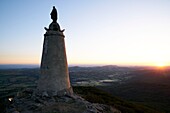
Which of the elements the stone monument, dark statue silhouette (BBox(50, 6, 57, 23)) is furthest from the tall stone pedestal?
dark statue silhouette (BBox(50, 6, 57, 23))

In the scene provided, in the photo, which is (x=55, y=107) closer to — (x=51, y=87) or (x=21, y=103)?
(x=51, y=87)

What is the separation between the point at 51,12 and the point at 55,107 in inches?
254

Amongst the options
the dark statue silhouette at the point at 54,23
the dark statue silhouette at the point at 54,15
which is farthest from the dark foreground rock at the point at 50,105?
the dark statue silhouette at the point at 54,15

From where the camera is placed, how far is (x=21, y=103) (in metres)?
11.4

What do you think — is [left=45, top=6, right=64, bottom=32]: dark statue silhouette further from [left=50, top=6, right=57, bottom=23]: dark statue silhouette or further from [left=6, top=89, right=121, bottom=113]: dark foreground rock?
[left=6, top=89, right=121, bottom=113]: dark foreground rock

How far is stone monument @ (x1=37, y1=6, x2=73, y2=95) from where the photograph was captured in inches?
450

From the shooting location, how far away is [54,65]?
38.0 ft

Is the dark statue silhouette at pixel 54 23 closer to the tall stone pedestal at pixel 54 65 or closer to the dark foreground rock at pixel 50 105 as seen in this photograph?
the tall stone pedestal at pixel 54 65

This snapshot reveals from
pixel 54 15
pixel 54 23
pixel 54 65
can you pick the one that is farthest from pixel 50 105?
pixel 54 15

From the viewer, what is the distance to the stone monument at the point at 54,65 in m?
11.4

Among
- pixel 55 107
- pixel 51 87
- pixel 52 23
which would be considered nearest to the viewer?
pixel 55 107

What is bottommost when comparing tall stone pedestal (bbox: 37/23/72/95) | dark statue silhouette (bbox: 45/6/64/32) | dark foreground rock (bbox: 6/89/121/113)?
dark foreground rock (bbox: 6/89/121/113)

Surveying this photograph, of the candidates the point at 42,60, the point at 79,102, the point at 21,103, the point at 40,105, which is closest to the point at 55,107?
the point at 40,105

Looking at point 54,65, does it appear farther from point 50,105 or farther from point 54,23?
point 54,23
